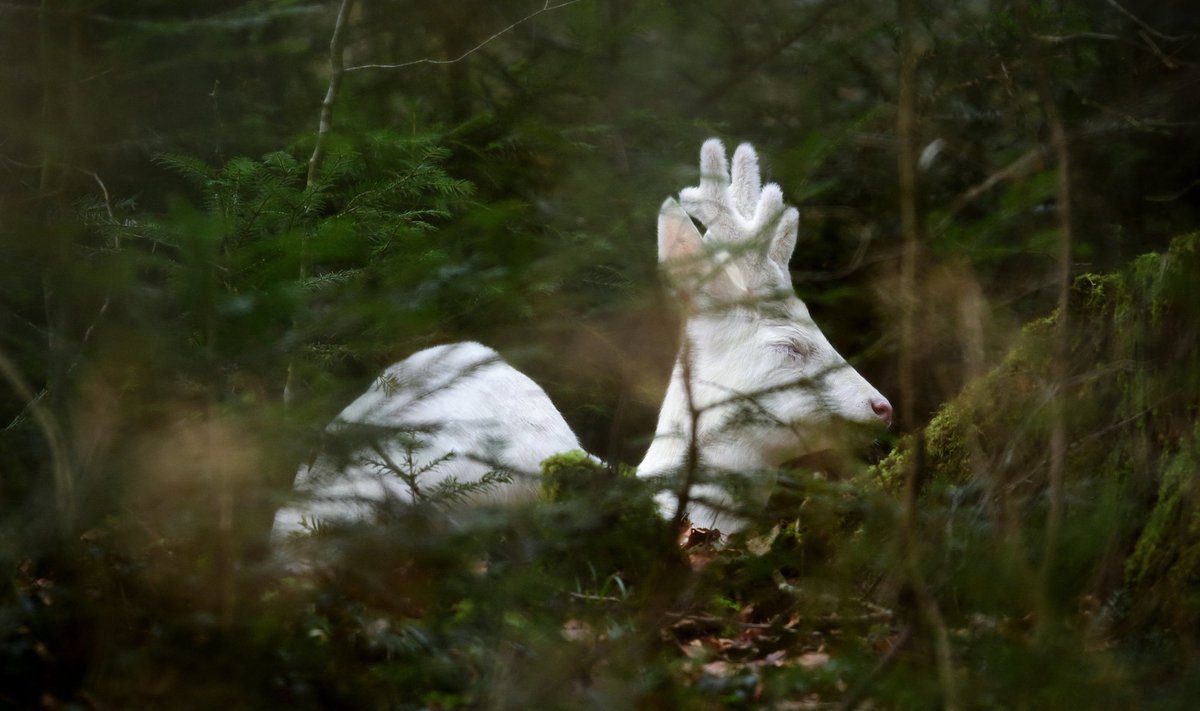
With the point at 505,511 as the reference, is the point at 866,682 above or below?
below

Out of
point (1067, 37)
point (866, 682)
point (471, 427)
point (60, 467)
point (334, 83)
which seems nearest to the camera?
point (866, 682)

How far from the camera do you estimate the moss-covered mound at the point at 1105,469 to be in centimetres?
246

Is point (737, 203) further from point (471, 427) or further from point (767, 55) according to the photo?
point (471, 427)

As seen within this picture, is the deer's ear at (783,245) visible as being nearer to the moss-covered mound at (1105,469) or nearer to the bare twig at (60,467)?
the moss-covered mound at (1105,469)

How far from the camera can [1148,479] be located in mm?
3180

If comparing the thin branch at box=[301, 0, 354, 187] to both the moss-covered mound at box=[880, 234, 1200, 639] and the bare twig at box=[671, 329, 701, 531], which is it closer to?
the bare twig at box=[671, 329, 701, 531]


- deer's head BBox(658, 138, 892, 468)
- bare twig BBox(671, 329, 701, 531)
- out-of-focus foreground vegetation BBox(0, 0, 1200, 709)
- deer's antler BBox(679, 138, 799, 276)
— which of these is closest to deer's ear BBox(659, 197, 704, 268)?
deer's head BBox(658, 138, 892, 468)

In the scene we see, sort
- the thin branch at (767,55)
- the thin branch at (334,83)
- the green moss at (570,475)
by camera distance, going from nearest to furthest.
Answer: the green moss at (570,475)
the thin branch at (334,83)
the thin branch at (767,55)

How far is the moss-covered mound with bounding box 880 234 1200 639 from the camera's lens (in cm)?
246

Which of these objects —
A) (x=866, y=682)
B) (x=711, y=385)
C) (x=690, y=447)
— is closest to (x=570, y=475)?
(x=690, y=447)

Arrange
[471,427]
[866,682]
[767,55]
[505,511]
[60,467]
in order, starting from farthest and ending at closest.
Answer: [767,55] < [471,427] < [505,511] < [60,467] < [866,682]

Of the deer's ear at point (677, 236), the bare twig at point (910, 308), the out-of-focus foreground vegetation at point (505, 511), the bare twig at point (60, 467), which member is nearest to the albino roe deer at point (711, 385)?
the deer's ear at point (677, 236)

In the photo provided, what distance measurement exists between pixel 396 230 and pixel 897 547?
226 cm

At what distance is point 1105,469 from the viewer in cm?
334
